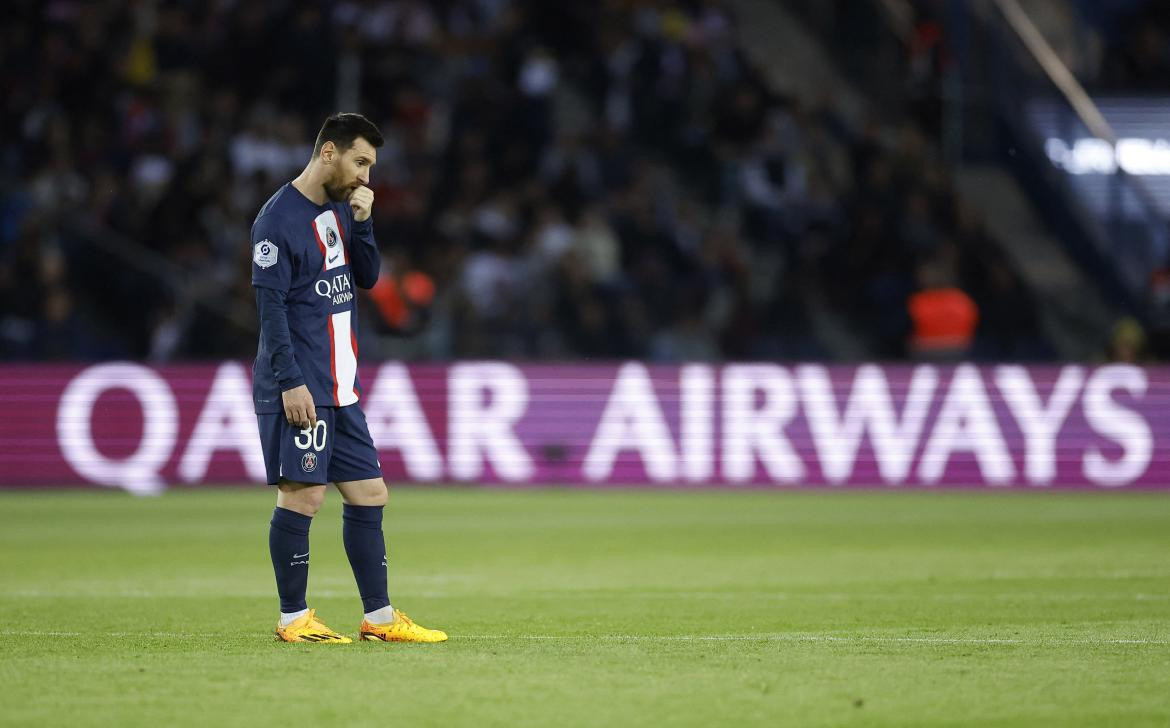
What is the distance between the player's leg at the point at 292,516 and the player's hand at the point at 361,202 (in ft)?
2.81

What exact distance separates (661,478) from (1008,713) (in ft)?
41.9

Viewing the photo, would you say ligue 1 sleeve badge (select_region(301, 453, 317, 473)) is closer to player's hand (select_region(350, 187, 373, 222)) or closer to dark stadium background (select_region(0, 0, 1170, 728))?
dark stadium background (select_region(0, 0, 1170, 728))

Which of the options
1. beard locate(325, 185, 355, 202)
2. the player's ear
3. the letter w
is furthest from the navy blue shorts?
the letter w

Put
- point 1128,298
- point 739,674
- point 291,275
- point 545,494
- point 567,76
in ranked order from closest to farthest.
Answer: point 739,674 → point 291,275 → point 545,494 → point 1128,298 → point 567,76

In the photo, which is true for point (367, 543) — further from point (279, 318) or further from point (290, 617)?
point (279, 318)

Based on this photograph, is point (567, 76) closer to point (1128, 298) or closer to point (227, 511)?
point (1128, 298)

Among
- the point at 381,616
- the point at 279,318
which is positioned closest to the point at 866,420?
the point at 381,616

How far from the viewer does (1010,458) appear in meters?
18.8

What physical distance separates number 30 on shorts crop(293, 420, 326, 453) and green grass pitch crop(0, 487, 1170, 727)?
2.70 ft

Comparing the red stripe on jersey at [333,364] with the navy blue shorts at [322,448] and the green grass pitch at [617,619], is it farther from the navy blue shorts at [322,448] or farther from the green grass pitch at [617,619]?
the green grass pitch at [617,619]

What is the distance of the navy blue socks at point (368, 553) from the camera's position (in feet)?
25.3

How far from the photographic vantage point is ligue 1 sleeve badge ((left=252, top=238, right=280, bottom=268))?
7.50m

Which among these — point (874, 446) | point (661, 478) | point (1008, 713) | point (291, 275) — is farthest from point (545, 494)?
point (1008, 713)

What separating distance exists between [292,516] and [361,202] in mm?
1335
